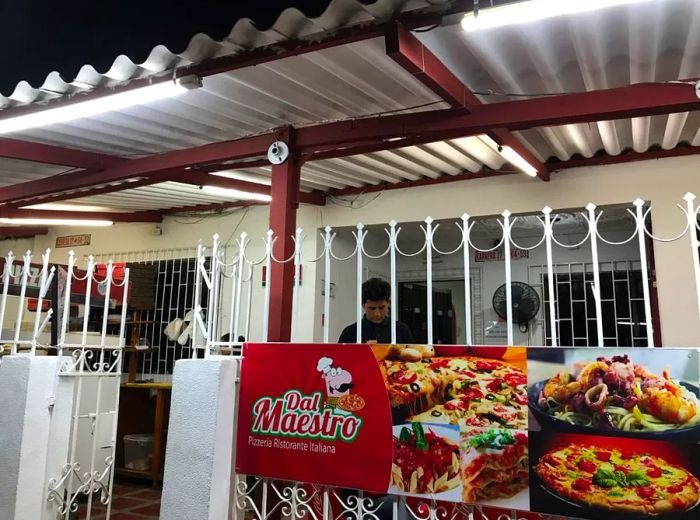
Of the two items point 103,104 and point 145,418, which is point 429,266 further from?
point 145,418

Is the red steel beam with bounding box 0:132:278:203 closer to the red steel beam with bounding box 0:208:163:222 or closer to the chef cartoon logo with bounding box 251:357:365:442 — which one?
the red steel beam with bounding box 0:208:163:222

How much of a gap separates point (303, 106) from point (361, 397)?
91.3 inches

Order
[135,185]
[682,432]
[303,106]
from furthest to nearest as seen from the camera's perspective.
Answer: [135,185] < [303,106] < [682,432]

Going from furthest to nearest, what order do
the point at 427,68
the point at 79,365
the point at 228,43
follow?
the point at 79,365
the point at 427,68
the point at 228,43

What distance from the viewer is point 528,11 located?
249cm

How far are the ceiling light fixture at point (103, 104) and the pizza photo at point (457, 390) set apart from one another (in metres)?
2.06

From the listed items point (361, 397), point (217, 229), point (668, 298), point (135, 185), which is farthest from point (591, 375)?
point (217, 229)

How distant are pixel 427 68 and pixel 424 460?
7.10 feet

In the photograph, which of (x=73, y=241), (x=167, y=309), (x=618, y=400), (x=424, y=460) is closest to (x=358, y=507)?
(x=424, y=460)

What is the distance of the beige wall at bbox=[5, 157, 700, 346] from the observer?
203 inches

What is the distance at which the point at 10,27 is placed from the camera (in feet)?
12.8

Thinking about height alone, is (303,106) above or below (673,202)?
above

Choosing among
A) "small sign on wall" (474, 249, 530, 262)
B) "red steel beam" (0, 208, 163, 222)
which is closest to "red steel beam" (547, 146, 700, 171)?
"small sign on wall" (474, 249, 530, 262)

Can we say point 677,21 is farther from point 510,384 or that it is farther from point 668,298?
point 668,298
